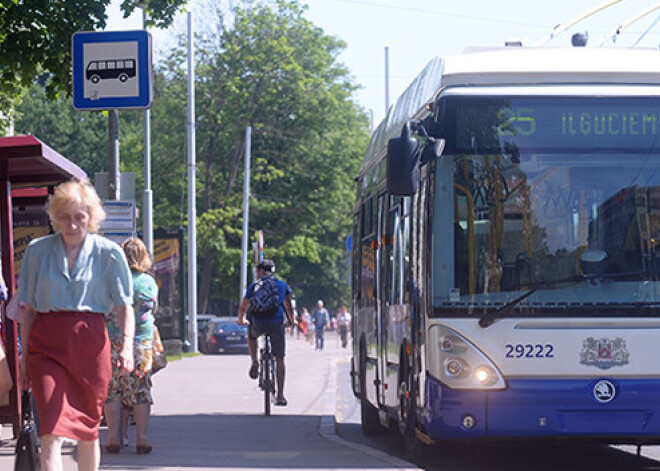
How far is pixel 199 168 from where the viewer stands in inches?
2360

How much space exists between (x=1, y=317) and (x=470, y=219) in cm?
340

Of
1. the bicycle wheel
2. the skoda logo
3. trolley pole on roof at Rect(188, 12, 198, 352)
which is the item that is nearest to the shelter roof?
the skoda logo

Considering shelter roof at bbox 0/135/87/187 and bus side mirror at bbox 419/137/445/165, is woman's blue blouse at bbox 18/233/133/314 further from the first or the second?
bus side mirror at bbox 419/137/445/165

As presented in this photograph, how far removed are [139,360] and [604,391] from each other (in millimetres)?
3490

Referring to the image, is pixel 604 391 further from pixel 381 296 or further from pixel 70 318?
pixel 70 318

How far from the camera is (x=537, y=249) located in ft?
33.9

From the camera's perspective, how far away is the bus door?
13.0 meters

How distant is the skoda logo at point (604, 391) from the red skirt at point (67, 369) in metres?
3.96

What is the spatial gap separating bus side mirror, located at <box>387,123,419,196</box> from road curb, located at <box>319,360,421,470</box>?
1898 millimetres

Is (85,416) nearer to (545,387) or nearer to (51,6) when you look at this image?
(545,387)

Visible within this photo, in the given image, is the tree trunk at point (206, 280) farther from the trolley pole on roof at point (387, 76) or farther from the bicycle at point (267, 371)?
the bicycle at point (267, 371)

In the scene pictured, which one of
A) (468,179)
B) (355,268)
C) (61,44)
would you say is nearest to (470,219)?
(468,179)

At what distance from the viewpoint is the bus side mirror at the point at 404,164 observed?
1034 centimetres

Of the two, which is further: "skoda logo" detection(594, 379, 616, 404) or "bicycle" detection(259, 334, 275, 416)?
"bicycle" detection(259, 334, 275, 416)
